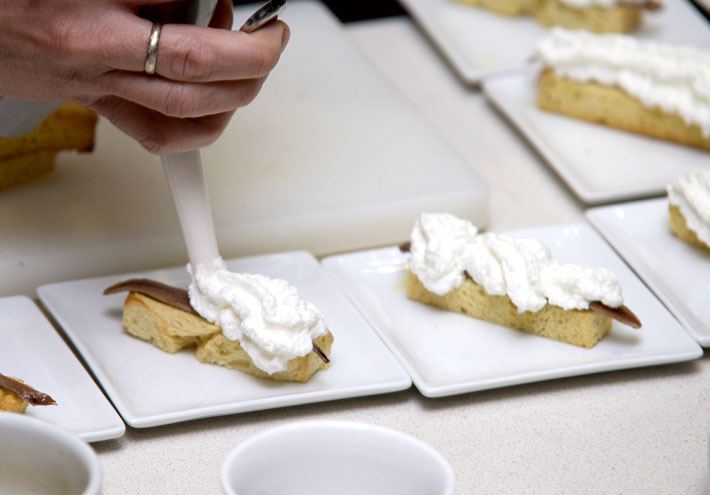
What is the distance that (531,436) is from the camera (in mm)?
1342

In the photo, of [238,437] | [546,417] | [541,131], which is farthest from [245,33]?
[541,131]

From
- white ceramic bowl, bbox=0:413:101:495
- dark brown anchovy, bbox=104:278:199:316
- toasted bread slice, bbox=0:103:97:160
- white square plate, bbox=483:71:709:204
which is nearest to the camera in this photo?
white ceramic bowl, bbox=0:413:101:495

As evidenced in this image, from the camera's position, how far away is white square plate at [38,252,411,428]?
52.5 inches

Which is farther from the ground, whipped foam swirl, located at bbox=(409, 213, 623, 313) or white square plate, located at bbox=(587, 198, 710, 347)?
whipped foam swirl, located at bbox=(409, 213, 623, 313)

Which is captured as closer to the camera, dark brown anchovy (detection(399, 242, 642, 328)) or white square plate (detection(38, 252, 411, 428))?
white square plate (detection(38, 252, 411, 428))

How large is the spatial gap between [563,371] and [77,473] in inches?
25.5

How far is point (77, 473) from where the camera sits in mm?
930

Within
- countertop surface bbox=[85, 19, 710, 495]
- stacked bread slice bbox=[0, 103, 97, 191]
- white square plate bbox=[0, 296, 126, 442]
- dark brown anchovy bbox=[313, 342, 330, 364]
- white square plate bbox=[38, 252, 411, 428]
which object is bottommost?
countertop surface bbox=[85, 19, 710, 495]

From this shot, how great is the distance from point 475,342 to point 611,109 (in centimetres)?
64

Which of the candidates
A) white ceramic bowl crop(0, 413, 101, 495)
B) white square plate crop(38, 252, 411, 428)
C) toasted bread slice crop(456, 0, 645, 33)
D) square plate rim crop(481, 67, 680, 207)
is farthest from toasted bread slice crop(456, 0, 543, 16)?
white ceramic bowl crop(0, 413, 101, 495)

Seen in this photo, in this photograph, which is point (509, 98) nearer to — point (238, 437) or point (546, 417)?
point (546, 417)

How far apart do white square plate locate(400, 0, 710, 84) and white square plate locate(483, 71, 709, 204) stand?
0.12 meters

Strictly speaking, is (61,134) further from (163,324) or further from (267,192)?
(163,324)

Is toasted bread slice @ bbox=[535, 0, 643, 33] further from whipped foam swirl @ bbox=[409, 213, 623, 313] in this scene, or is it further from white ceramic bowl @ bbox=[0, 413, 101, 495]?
white ceramic bowl @ bbox=[0, 413, 101, 495]
